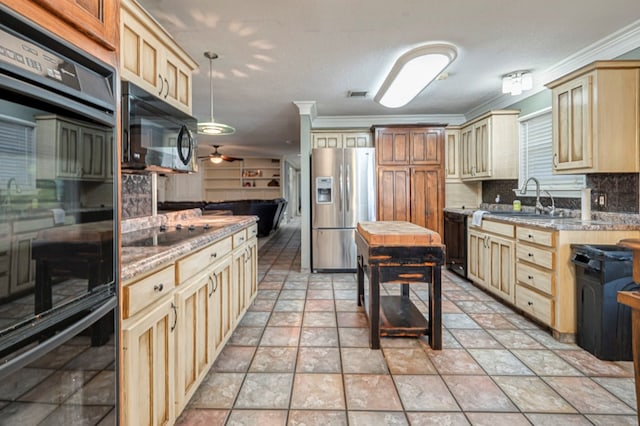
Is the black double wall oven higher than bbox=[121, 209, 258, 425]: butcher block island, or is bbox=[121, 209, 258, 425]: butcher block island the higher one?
the black double wall oven

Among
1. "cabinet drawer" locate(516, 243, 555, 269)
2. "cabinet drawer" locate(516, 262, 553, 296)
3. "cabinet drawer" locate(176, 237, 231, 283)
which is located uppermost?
"cabinet drawer" locate(176, 237, 231, 283)

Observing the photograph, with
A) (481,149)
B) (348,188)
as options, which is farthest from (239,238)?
(481,149)

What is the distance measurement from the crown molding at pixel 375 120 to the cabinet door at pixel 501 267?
2.70m

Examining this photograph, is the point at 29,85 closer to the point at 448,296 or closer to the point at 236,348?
the point at 236,348

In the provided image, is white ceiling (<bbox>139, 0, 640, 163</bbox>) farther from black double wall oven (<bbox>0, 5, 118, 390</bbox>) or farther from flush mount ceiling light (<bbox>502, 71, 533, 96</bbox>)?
black double wall oven (<bbox>0, 5, 118, 390</bbox>)

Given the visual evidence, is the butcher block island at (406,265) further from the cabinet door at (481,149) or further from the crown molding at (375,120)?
the crown molding at (375,120)

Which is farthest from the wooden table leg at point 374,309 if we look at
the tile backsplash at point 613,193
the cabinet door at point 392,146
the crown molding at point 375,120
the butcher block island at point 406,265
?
the crown molding at point 375,120

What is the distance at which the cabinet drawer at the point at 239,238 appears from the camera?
2.48m

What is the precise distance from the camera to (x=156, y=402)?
1.29 m

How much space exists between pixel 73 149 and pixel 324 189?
3.81m

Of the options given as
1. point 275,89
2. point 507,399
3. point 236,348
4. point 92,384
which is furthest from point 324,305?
point 275,89

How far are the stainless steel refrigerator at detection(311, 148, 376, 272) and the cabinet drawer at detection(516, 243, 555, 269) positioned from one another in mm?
2022

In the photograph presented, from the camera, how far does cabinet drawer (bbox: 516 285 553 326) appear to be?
2520 mm

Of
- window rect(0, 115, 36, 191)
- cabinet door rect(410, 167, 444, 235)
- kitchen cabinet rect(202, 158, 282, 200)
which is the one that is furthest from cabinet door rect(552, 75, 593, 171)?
kitchen cabinet rect(202, 158, 282, 200)
